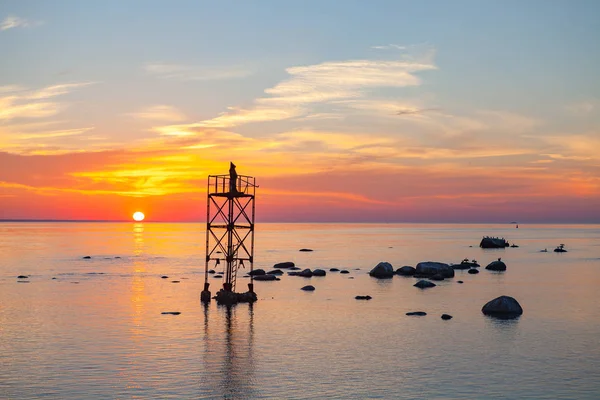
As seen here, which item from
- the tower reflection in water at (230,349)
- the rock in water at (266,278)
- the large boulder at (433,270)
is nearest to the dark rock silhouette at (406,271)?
the large boulder at (433,270)

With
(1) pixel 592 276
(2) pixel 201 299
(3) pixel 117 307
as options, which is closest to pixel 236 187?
(2) pixel 201 299

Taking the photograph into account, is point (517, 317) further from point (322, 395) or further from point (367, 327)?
point (322, 395)

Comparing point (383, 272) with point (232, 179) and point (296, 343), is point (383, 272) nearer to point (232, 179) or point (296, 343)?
point (232, 179)

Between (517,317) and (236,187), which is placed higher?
(236,187)

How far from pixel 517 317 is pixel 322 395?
103 ft

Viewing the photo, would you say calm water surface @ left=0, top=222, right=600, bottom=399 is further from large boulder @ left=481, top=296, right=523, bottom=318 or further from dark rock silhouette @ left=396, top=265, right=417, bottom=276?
dark rock silhouette @ left=396, top=265, right=417, bottom=276

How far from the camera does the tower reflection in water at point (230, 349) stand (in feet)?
111

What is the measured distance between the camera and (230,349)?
43.9 metres

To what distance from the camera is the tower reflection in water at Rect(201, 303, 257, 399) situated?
111ft

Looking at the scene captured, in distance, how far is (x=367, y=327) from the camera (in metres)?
52.0

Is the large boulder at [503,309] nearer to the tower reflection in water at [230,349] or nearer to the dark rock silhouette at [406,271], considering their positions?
the tower reflection in water at [230,349]

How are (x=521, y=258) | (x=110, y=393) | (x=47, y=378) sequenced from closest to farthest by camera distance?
1. (x=110, y=393)
2. (x=47, y=378)
3. (x=521, y=258)

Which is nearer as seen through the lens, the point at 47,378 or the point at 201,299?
the point at 47,378

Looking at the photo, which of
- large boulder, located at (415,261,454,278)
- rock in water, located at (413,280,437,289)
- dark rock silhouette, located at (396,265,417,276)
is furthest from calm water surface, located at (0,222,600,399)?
dark rock silhouette, located at (396,265,417,276)
